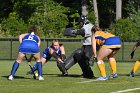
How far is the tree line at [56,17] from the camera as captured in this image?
144 ft

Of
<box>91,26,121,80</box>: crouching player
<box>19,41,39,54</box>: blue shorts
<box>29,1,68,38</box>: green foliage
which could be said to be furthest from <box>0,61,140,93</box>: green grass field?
<box>29,1,68,38</box>: green foliage

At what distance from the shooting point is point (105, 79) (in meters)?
15.0

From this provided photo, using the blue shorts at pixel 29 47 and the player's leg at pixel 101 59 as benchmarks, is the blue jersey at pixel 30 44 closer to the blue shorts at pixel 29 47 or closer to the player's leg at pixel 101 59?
the blue shorts at pixel 29 47

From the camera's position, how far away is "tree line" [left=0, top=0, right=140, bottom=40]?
43938mm

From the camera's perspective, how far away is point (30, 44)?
49.4 feet

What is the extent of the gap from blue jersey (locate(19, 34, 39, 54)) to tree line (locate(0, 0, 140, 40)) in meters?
25.7

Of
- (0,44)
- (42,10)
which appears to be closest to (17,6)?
(42,10)

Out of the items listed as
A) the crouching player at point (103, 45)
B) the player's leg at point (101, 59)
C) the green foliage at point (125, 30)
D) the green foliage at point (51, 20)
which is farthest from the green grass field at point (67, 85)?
the green foliage at point (51, 20)

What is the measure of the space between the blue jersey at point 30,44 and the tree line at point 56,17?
25.7 m

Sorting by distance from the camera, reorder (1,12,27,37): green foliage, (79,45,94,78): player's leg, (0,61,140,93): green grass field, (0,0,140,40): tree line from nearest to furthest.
Result: 1. (0,61,140,93): green grass field
2. (79,45,94,78): player's leg
3. (0,0,140,40): tree line
4. (1,12,27,37): green foliage

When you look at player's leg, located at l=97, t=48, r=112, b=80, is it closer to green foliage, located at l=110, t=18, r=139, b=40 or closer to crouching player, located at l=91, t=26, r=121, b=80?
crouching player, located at l=91, t=26, r=121, b=80

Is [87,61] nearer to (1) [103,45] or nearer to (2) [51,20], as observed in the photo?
(1) [103,45]

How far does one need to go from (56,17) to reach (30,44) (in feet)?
115

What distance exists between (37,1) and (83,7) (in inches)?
323
